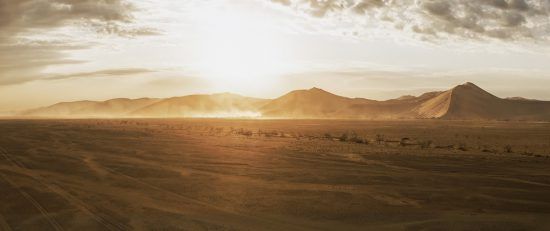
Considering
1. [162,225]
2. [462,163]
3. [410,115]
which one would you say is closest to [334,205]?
[162,225]

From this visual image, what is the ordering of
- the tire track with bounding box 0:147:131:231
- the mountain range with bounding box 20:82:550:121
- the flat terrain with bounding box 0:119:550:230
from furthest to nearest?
the mountain range with bounding box 20:82:550:121, the flat terrain with bounding box 0:119:550:230, the tire track with bounding box 0:147:131:231

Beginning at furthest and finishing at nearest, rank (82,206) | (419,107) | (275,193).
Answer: (419,107), (275,193), (82,206)

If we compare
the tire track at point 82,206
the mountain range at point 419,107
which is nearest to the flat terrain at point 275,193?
the tire track at point 82,206

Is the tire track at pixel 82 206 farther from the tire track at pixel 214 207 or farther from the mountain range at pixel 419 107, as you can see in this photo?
the mountain range at pixel 419 107

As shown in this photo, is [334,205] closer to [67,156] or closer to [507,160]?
[507,160]

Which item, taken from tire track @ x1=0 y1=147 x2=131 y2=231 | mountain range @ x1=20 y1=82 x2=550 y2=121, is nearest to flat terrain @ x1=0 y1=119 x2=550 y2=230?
tire track @ x1=0 y1=147 x2=131 y2=231

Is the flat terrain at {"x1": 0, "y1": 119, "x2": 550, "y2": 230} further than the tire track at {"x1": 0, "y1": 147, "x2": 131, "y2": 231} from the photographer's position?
Yes

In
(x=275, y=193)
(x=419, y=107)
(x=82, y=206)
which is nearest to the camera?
(x=82, y=206)

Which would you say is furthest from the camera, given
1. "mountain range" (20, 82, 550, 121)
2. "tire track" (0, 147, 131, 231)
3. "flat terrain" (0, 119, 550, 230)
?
"mountain range" (20, 82, 550, 121)

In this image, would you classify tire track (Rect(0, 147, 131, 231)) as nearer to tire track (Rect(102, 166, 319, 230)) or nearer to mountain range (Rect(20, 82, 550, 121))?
tire track (Rect(102, 166, 319, 230))

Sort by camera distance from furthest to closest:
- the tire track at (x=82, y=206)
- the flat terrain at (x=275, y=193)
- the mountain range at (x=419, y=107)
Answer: the mountain range at (x=419, y=107)
the flat terrain at (x=275, y=193)
the tire track at (x=82, y=206)

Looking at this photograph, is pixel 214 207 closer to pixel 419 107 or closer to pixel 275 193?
pixel 275 193

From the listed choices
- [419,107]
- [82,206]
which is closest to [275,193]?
[82,206]

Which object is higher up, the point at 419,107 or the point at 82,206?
the point at 419,107
